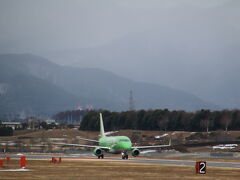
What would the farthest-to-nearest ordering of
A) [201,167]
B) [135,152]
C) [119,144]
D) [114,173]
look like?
[135,152] < [119,144] < [114,173] < [201,167]

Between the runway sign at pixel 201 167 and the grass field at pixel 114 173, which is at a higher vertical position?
the runway sign at pixel 201 167

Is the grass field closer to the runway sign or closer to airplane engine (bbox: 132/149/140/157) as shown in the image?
the runway sign

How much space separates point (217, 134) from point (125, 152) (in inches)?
3518

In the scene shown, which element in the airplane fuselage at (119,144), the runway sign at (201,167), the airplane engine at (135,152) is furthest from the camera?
the airplane engine at (135,152)

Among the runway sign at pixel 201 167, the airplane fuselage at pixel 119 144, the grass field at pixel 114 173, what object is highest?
the airplane fuselage at pixel 119 144

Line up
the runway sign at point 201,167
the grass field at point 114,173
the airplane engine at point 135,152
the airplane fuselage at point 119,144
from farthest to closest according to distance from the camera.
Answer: the airplane engine at point 135,152 → the airplane fuselage at point 119,144 → the runway sign at point 201,167 → the grass field at point 114,173

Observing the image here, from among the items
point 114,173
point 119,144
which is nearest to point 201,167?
point 114,173

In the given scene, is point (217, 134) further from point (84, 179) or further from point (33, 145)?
point (84, 179)

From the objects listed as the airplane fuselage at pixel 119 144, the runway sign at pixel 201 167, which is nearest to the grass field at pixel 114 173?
the runway sign at pixel 201 167

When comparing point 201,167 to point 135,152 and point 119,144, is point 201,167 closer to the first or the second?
point 119,144

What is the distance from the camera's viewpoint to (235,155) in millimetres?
107812

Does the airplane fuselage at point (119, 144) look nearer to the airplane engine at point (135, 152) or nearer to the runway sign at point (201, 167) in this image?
the airplane engine at point (135, 152)

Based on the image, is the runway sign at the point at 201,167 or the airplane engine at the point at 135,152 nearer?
the runway sign at the point at 201,167


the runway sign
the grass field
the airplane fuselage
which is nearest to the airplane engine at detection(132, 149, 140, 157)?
the airplane fuselage
